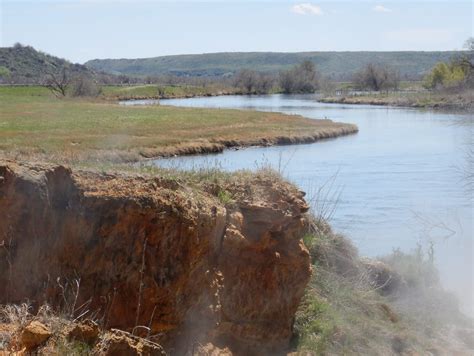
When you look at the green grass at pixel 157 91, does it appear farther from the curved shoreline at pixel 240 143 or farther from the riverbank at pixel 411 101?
the curved shoreline at pixel 240 143

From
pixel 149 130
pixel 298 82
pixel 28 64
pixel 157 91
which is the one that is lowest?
pixel 149 130

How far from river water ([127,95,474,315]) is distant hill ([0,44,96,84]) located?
99.8 meters

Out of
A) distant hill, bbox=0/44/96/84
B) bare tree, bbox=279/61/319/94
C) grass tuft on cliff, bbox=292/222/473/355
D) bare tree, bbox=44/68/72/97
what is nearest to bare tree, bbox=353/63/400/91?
bare tree, bbox=279/61/319/94

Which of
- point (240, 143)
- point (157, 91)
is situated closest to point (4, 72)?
point (157, 91)

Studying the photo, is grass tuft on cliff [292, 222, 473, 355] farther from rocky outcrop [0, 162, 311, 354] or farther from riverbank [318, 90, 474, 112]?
riverbank [318, 90, 474, 112]

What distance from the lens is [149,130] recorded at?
47.6 metres

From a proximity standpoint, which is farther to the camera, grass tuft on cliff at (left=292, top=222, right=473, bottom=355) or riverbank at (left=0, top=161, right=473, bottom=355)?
grass tuft on cliff at (left=292, top=222, right=473, bottom=355)

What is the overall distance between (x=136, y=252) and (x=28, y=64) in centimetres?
14957

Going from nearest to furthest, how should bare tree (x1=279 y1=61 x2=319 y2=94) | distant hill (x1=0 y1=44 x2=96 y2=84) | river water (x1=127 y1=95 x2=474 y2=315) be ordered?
1. river water (x1=127 y1=95 x2=474 y2=315)
2. bare tree (x1=279 y1=61 x2=319 y2=94)
3. distant hill (x1=0 y1=44 x2=96 y2=84)

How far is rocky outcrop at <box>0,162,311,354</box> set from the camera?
22.2ft

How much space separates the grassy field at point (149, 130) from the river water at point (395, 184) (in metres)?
2.33

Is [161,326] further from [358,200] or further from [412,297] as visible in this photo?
[358,200]

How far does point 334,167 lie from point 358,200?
8979 mm

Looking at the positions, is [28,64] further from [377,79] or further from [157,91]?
[377,79]
